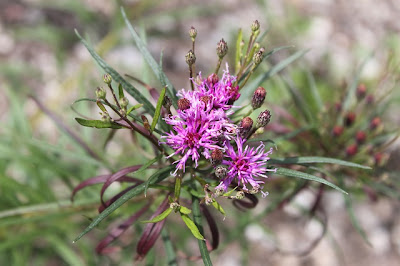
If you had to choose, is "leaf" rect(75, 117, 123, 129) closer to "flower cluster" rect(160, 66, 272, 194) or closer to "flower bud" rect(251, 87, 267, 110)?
"flower cluster" rect(160, 66, 272, 194)

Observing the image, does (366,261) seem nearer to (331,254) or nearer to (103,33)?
(331,254)

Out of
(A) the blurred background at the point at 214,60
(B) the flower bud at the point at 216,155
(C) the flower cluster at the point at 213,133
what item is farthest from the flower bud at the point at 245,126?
(A) the blurred background at the point at 214,60

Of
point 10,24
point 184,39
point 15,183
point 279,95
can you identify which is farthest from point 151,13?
point 15,183

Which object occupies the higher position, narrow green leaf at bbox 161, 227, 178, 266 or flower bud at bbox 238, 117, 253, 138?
flower bud at bbox 238, 117, 253, 138

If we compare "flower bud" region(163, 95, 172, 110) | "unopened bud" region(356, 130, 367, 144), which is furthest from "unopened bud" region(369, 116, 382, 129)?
"flower bud" region(163, 95, 172, 110)

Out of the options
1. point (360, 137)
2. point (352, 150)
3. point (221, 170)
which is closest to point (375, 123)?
point (360, 137)

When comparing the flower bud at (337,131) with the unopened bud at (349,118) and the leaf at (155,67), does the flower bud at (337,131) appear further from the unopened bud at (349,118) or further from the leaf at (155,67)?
the leaf at (155,67)
